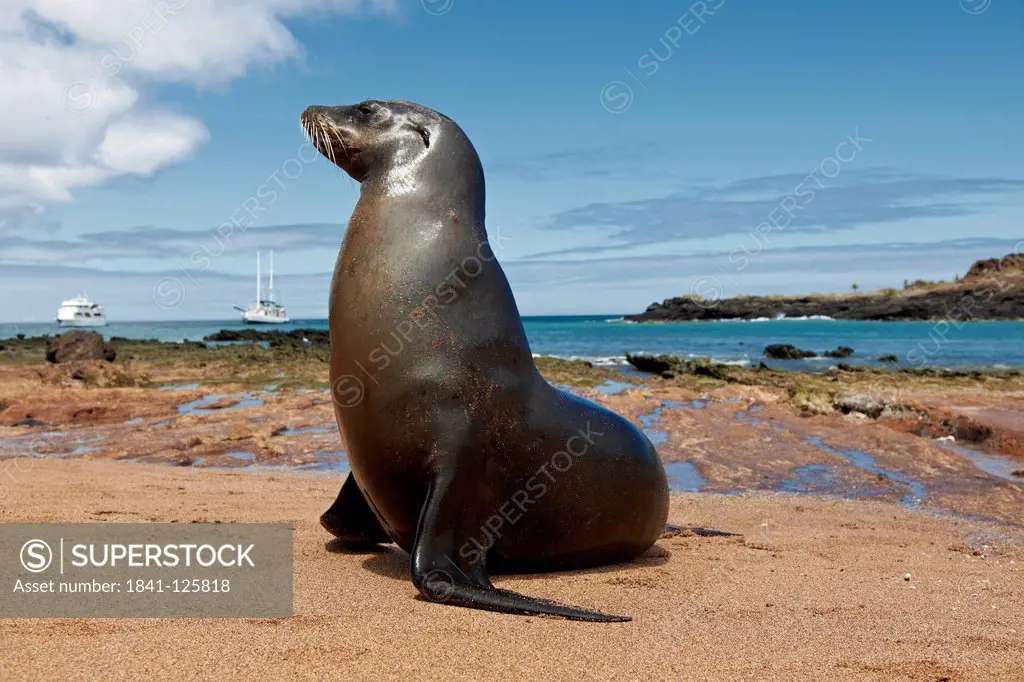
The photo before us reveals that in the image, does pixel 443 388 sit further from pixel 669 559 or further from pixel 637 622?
pixel 669 559

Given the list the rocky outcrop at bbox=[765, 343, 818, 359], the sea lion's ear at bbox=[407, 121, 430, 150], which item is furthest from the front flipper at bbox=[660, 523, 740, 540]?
the rocky outcrop at bbox=[765, 343, 818, 359]

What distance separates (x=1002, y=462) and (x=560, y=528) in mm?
8939

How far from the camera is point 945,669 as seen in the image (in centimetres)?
343

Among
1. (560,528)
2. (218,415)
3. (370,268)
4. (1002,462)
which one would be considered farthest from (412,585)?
(218,415)

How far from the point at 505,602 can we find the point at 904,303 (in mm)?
122070

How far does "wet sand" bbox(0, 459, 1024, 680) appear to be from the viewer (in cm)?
325

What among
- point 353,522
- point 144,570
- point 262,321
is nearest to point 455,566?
point 353,522

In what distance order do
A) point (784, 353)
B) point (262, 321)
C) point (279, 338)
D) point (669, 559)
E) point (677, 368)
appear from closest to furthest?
point (669, 559) → point (677, 368) → point (784, 353) → point (279, 338) → point (262, 321)

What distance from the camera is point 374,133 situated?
17.3 feet

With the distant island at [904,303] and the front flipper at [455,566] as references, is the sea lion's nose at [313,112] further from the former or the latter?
the distant island at [904,303]

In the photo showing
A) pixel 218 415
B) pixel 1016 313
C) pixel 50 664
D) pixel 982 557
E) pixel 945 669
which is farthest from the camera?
pixel 1016 313

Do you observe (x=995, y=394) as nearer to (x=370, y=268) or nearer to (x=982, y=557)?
(x=982, y=557)

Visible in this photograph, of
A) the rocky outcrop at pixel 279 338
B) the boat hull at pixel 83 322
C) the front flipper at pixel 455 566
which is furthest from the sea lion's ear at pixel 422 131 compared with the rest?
the boat hull at pixel 83 322

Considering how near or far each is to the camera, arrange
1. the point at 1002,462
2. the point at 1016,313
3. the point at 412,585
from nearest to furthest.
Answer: the point at 412,585, the point at 1002,462, the point at 1016,313
